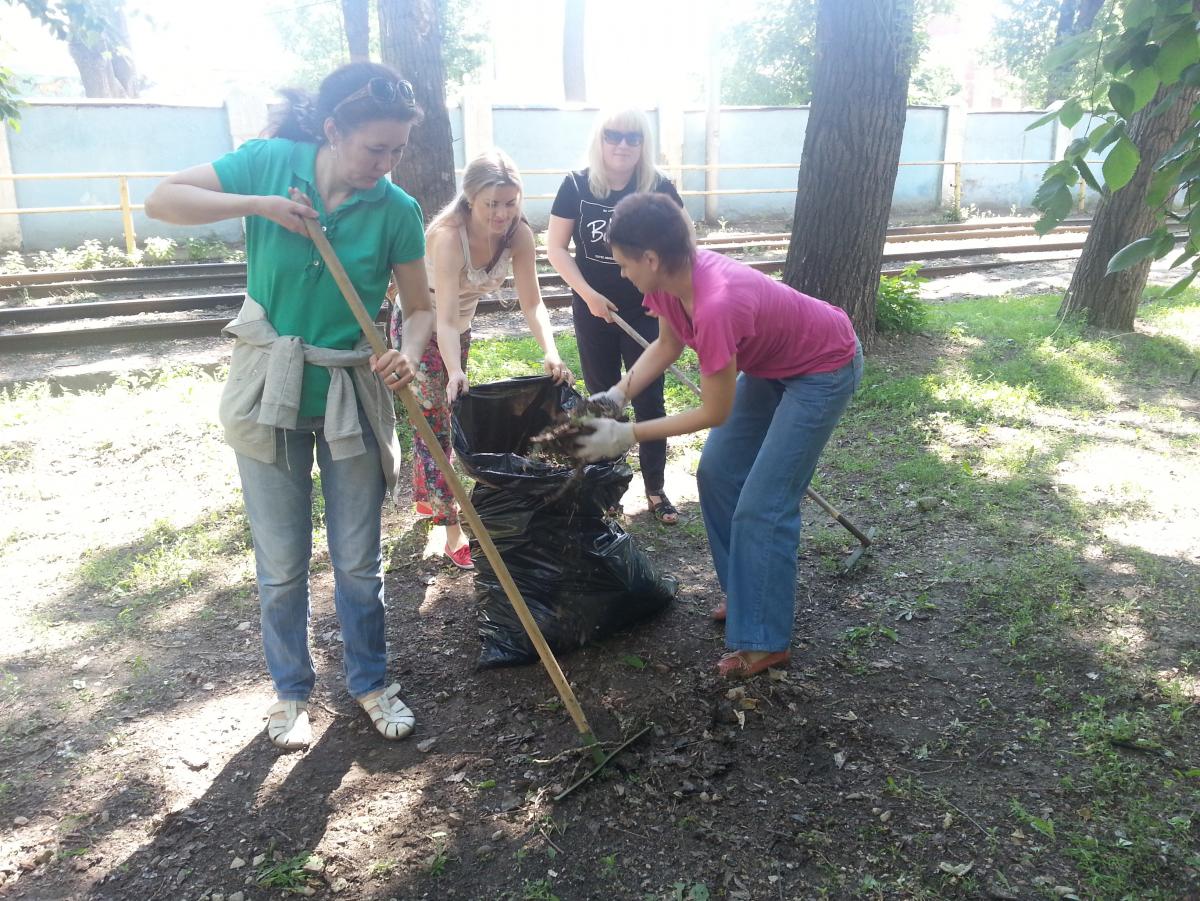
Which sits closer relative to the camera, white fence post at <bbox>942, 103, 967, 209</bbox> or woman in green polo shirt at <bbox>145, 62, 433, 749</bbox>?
woman in green polo shirt at <bbox>145, 62, 433, 749</bbox>

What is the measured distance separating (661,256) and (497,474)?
2.98 ft

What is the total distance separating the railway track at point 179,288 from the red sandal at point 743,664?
17.7 feet

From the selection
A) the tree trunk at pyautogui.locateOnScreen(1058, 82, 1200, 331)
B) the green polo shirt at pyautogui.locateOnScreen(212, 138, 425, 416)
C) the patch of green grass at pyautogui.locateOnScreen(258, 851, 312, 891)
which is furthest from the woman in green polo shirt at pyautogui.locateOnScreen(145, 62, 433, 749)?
the tree trunk at pyautogui.locateOnScreen(1058, 82, 1200, 331)

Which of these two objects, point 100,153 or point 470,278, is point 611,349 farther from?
point 100,153

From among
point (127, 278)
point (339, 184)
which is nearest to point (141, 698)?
point (339, 184)

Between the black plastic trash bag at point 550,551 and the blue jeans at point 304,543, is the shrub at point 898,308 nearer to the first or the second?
the black plastic trash bag at point 550,551

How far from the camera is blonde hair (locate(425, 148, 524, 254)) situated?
323 cm

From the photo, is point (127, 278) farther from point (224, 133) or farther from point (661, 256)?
point (661, 256)

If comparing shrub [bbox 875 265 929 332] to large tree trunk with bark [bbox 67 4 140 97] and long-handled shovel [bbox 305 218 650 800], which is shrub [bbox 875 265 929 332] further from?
large tree trunk with bark [bbox 67 4 140 97]

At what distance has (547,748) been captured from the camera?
2686mm

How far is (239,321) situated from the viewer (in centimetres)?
244

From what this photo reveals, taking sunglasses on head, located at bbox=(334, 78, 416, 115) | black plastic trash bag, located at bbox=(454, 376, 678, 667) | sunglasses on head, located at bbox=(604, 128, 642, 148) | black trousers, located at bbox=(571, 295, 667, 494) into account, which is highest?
sunglasses on head, located at bbox=(334, 78, 416, 115)

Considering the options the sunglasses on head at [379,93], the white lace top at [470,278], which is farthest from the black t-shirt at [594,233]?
the sunglasses on head at [379,93]

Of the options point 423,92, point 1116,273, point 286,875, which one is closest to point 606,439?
point 286,875
